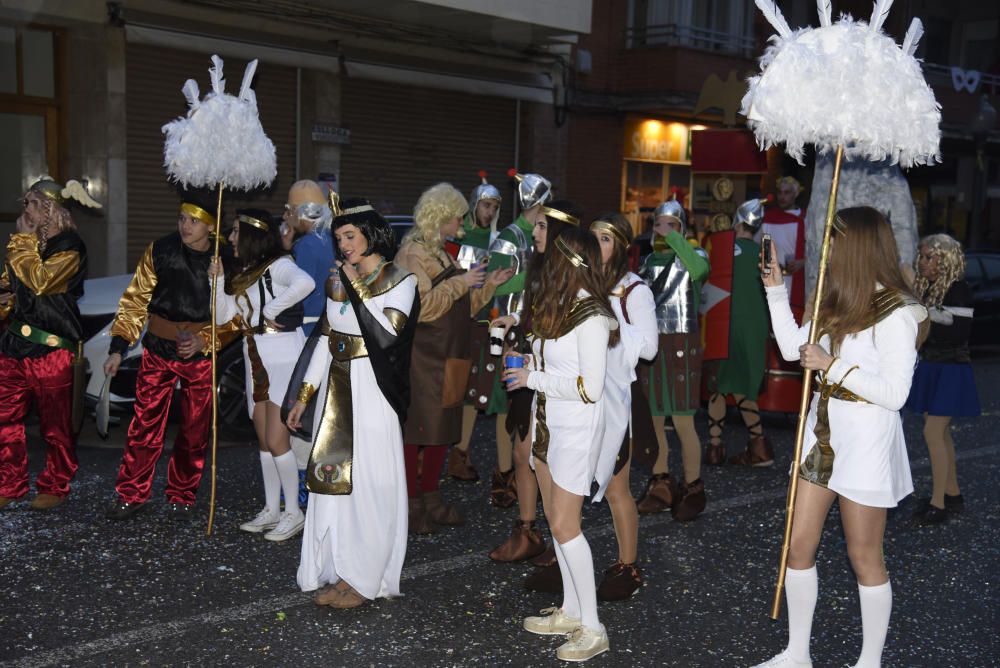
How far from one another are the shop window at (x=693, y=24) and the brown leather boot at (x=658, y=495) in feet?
47.1

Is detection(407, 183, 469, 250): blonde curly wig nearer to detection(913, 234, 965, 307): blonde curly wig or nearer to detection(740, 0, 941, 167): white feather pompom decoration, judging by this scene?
detection(740, 0, 941, 167): white feather pompom decoration

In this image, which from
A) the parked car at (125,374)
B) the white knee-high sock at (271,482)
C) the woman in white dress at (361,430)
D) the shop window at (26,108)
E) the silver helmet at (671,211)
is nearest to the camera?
the woman in white dress at (361,430)

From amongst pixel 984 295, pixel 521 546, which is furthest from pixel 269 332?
pixel 984 295

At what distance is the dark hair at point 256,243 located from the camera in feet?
20.8

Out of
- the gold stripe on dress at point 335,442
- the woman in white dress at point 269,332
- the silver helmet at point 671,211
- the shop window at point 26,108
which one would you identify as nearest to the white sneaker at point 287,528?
the woman in white dress at point 269,332

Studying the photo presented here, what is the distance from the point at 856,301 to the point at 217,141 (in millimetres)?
3700

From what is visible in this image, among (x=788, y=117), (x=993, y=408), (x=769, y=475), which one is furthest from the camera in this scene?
(x=993, y=408)

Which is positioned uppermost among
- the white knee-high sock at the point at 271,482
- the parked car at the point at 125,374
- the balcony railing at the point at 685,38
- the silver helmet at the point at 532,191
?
the balcony railing at the point at 685,38

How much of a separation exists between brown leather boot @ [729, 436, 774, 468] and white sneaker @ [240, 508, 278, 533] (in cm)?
377

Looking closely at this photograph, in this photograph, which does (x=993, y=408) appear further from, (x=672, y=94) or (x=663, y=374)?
(x=672, y=94)

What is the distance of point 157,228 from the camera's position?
46.3 ft

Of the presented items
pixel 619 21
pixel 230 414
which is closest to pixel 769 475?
pixel 230 414

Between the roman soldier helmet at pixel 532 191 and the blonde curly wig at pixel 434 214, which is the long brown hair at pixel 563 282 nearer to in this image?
the blonde curly wig at pixel 434 214

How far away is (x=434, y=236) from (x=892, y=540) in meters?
3.32
